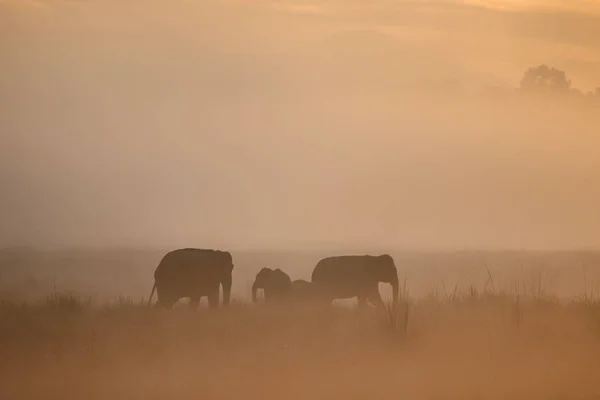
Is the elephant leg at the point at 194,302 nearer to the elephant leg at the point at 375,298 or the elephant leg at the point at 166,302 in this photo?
the elephant leg at the point at 166,302

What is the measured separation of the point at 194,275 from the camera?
2754mm

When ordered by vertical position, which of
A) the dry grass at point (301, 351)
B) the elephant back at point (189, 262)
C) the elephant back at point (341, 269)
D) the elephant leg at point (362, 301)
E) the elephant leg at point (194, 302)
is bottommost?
the dry grass at point (301, 351)

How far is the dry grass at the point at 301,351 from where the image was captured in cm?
255

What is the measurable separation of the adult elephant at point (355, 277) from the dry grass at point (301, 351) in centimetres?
6

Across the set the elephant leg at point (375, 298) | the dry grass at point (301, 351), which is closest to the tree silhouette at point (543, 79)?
the dry grass at point (301, 351)

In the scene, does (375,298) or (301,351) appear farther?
(375,298)

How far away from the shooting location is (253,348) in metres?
2.65

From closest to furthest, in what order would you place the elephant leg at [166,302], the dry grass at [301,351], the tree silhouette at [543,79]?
1. the dry grass at [301,351]
2. the elephant leg at [166,302]
3. the tree silhouette at [543,79]

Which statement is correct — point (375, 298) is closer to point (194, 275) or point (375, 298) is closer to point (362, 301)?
point (362, 301)

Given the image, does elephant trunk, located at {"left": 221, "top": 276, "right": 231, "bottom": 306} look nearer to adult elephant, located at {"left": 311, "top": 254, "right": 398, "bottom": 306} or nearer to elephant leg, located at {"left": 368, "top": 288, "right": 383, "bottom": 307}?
adult elephant, located at {"left": 311, "top": 254, "right": 398, "bottom": 306}

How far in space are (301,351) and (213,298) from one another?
388mm

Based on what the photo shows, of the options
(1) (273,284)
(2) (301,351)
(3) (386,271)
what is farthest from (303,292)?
(3) (386,271)

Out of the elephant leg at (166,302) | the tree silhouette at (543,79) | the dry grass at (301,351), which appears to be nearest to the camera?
the dry grass at (301,351)

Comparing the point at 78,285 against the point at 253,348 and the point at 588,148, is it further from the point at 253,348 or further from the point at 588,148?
the point at 588,148
